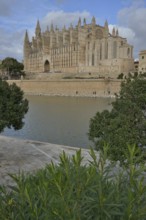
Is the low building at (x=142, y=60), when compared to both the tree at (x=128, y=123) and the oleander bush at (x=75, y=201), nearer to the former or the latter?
the tree at (x=128, y=123)

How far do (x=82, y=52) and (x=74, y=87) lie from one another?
17.9m

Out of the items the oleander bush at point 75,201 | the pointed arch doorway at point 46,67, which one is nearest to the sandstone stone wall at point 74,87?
the pointed arch doorway at point 46,67

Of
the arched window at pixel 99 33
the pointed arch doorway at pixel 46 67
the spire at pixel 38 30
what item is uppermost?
the spire at pixel 38 30

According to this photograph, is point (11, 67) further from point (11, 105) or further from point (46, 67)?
point (11, 105)

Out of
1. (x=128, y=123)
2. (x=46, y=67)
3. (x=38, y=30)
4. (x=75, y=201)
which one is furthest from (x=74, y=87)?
(x=75, y=201)

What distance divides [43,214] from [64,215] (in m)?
0.20

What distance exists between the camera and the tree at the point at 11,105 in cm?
797

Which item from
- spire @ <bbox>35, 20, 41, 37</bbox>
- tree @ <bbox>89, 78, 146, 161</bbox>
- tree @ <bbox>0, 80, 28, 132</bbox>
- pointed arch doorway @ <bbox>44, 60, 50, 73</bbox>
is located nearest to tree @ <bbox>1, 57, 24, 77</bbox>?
pointed arch doorway @ <bbox>44, 60, 50, 73</bbox>

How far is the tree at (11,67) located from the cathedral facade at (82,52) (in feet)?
29.9

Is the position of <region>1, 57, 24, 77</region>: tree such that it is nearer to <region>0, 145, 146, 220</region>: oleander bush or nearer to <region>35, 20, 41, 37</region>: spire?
<region>35, 20, 41, 37</region>: spire

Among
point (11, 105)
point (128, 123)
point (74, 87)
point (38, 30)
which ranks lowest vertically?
point (128, 123)

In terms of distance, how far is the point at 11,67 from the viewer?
74562 mm

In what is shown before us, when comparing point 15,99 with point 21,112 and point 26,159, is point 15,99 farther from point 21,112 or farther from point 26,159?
point 26,159

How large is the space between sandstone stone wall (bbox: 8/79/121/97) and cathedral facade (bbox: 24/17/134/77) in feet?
29.5
